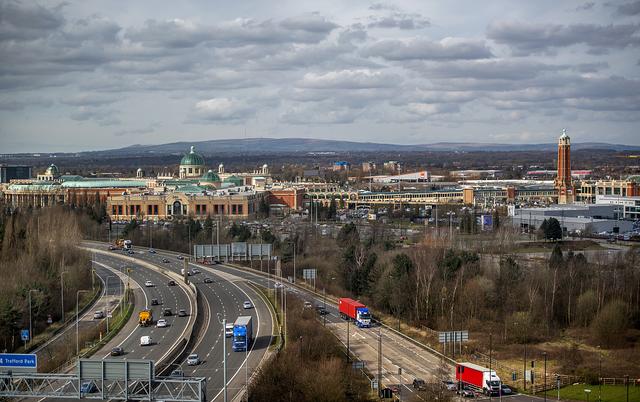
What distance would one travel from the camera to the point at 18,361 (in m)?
22.8

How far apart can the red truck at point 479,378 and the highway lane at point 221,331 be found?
6.48 metres

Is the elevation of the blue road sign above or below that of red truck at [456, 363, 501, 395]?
above

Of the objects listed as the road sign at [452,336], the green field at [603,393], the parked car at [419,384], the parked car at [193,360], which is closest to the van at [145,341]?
the parked car at [193,360]

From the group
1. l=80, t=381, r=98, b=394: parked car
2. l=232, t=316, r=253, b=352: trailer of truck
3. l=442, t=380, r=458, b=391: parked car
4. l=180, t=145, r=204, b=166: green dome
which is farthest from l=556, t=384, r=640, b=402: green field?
l=180, t=145, r=204, b=166: green dome

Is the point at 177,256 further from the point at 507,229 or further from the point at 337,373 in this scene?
the point at 337,373

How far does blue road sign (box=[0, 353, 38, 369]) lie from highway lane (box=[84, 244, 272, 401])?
4875 mm

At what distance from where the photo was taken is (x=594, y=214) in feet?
272

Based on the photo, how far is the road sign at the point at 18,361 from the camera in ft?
74.4

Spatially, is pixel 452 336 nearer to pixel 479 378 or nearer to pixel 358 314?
pixel 479 378

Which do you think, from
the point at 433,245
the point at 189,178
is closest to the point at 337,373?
the point at 433,245

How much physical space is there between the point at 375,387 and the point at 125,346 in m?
9.82

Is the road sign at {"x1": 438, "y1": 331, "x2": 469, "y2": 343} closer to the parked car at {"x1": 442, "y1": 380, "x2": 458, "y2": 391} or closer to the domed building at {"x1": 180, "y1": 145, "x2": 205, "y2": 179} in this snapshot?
the parked car at {"x1": 442, "y1": 380, "x2": 458, "y2": 391}

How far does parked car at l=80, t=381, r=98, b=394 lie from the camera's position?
22.0 m

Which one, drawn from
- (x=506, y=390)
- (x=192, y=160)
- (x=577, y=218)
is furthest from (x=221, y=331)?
(x=192, y=160)
